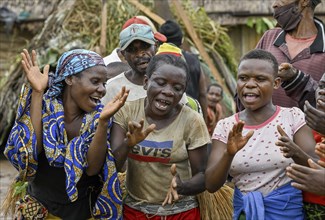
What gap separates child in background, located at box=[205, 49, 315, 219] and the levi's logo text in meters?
0.27

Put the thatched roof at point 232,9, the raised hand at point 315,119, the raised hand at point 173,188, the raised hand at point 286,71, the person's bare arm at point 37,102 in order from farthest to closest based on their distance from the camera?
the thatched roof at point 232,9
the raised hand at point 286,71
the person's bare arm at point 37,102
the raised hand at point 173,188
the raised hand at point 315,119

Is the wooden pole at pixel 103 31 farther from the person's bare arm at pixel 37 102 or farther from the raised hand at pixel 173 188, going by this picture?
the raised hand at pixel 173 188

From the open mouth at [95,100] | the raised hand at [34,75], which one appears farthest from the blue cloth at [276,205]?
the raised hand at [34,75]

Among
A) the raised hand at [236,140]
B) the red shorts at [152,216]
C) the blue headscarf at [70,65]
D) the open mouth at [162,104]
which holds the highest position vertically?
the blue headscarf at [70,65]

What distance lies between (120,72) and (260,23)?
687 centimetres

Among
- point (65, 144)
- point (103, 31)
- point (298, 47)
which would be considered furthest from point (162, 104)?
point (103, 31)

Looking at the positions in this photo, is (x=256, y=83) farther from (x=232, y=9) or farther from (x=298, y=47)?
(x=232, y=9)

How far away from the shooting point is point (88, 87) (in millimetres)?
4273

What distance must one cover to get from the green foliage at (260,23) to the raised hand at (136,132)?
841 centimetres

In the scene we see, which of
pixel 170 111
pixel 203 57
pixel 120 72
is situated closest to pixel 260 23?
pixel 203 57

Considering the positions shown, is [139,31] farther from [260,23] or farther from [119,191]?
[260,23]

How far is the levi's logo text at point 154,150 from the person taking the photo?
4297mm

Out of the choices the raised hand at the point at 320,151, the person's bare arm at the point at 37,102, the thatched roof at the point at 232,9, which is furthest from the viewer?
the thatched roof at the point at 232,9

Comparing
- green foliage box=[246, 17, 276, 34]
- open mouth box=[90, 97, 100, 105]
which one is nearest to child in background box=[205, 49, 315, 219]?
open mouth box=[90, 97, 100, 105]
